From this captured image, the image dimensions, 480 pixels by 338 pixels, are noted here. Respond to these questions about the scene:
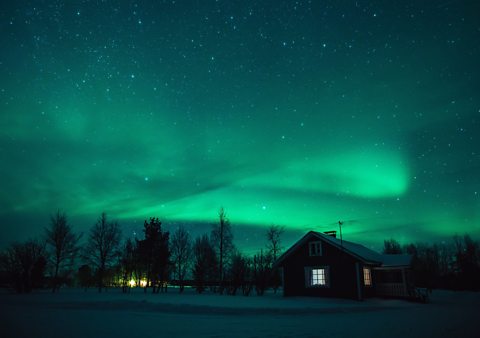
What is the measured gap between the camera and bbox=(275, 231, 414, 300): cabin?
84.0 ft

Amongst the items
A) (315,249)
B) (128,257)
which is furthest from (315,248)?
(128,257)

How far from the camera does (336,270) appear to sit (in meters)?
26.6

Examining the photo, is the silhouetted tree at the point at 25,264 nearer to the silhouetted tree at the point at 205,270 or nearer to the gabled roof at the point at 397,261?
the silhouetted tree at the point at 205,270

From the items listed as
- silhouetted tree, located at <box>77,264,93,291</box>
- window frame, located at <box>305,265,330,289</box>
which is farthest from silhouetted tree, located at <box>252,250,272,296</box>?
silhouetted tree, located at <box>77,264,93,291</box>

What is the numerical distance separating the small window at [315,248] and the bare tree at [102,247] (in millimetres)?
33431

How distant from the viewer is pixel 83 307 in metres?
19.9

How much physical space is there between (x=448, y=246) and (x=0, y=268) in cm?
11422

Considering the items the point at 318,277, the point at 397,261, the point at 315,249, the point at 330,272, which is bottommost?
the point at 318,277

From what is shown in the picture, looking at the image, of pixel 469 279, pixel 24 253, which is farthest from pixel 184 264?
pixel 469 279

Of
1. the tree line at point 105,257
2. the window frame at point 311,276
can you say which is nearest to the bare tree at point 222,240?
the tree line at point 105,257

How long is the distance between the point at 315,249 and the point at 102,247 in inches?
1395

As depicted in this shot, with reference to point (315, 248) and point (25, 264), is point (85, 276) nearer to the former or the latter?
point (25, 264)

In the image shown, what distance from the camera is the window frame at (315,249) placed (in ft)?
90.9

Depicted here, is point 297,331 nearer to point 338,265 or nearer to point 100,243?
point 338,265
